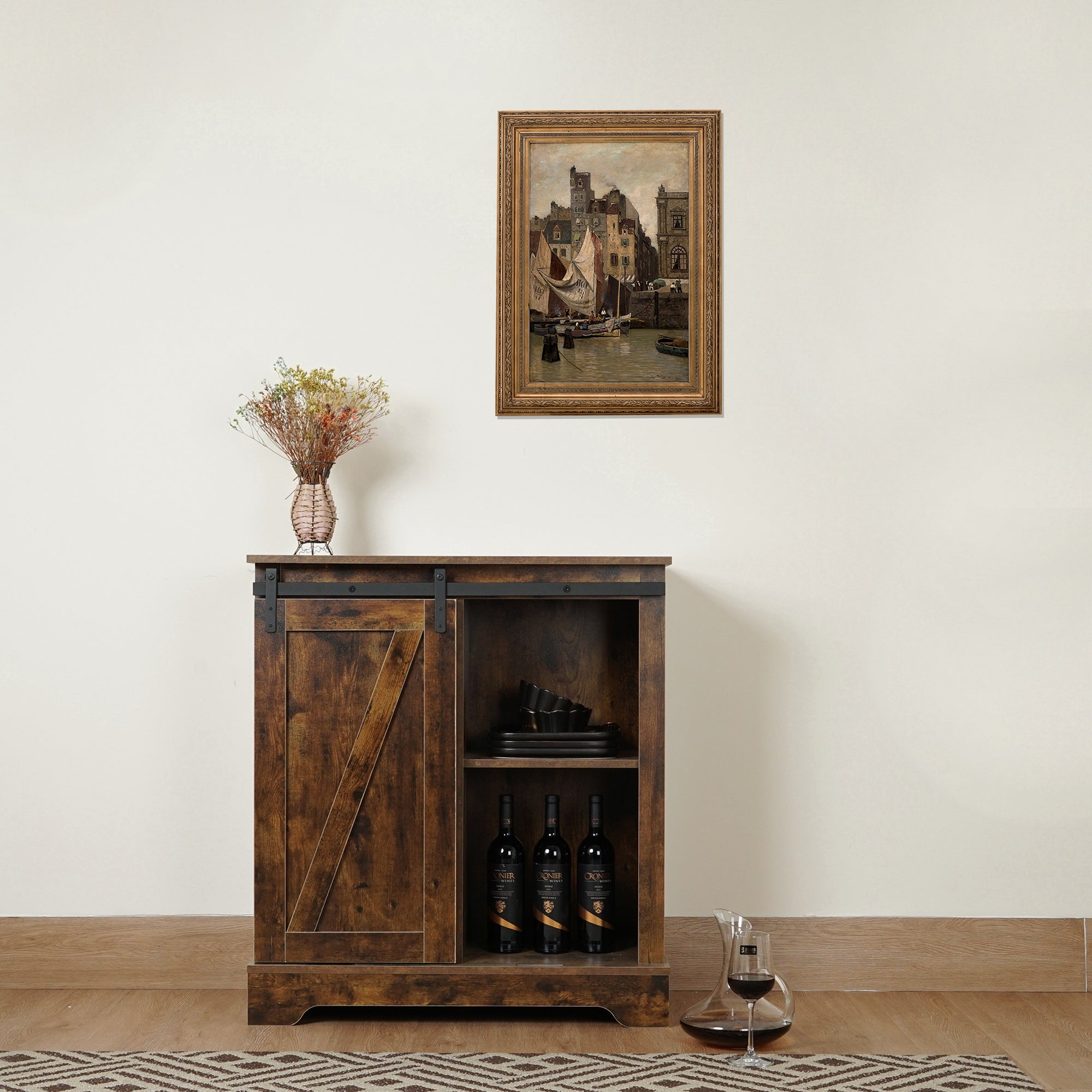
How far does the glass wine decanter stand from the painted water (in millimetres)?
1431

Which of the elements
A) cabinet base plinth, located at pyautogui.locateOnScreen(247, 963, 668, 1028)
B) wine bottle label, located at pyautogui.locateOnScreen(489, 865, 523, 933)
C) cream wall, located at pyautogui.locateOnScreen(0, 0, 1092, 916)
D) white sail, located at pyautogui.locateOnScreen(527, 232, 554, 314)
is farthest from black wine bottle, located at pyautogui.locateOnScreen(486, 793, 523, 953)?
white sail, located at pyautogui.locateOnScreen(527, 232, 554, 314)

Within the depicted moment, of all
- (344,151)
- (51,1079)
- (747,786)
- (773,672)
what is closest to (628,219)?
(344,151)

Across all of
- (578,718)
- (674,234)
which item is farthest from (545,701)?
(674,234)

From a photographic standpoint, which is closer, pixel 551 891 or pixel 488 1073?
pixel 488 1073

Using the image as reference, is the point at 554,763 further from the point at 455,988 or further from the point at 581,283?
the point at 581,283

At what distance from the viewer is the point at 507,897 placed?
276 cm

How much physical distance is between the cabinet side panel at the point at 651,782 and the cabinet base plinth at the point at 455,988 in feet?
0.27

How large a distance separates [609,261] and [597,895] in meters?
1.69

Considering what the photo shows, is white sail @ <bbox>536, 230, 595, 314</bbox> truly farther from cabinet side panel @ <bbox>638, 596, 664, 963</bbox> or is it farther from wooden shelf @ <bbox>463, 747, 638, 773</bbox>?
wooden shelf @ <bbox>463, 747, 638, 773</bbox>

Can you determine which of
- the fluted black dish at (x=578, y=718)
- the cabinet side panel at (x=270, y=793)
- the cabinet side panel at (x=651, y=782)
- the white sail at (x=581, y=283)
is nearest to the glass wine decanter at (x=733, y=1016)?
the cabinet side panel at (x=651, y=782)

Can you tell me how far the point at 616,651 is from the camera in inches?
119

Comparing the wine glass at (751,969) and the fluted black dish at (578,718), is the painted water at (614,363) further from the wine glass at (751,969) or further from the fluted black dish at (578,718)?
the wine glass at (751,969)

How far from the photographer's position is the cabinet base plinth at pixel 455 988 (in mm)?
2629

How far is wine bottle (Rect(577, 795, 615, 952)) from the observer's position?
8.95 feet
